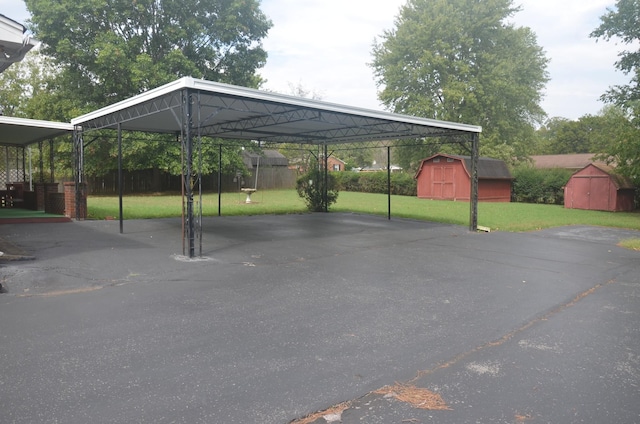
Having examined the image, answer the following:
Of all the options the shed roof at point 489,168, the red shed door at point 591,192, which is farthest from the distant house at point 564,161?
the red shed door at point 591,192

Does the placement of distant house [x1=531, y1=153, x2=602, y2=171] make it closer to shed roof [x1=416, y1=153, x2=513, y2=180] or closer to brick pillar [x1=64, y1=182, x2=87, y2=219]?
shed roof [x1=416, y1=153, x2=513, y2=180]

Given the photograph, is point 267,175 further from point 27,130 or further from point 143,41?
point 27,130

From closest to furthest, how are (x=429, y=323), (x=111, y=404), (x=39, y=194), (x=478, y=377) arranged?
(x=111, y=404) → (x=478, y=377) → (x=429, y=323) → (x=39, y=194)

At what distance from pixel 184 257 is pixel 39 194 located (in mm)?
10125

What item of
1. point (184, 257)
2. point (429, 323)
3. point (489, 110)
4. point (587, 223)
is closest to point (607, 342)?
point (429, 323)

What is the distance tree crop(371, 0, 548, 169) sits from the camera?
3300 cm

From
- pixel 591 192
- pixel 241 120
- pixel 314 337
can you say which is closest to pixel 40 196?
pixel 241 120

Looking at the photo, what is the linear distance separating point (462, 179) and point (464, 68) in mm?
10291

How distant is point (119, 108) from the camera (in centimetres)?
1023

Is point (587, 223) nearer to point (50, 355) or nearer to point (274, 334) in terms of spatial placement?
point (274, 334)

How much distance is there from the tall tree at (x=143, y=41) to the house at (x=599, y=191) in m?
19.6

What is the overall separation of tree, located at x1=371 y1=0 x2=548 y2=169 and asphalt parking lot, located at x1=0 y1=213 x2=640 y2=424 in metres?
26.8

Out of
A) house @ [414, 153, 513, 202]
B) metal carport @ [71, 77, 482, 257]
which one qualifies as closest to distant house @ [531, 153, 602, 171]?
house @ [414, 153, 513, 202]

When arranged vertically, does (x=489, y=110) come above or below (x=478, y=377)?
above
